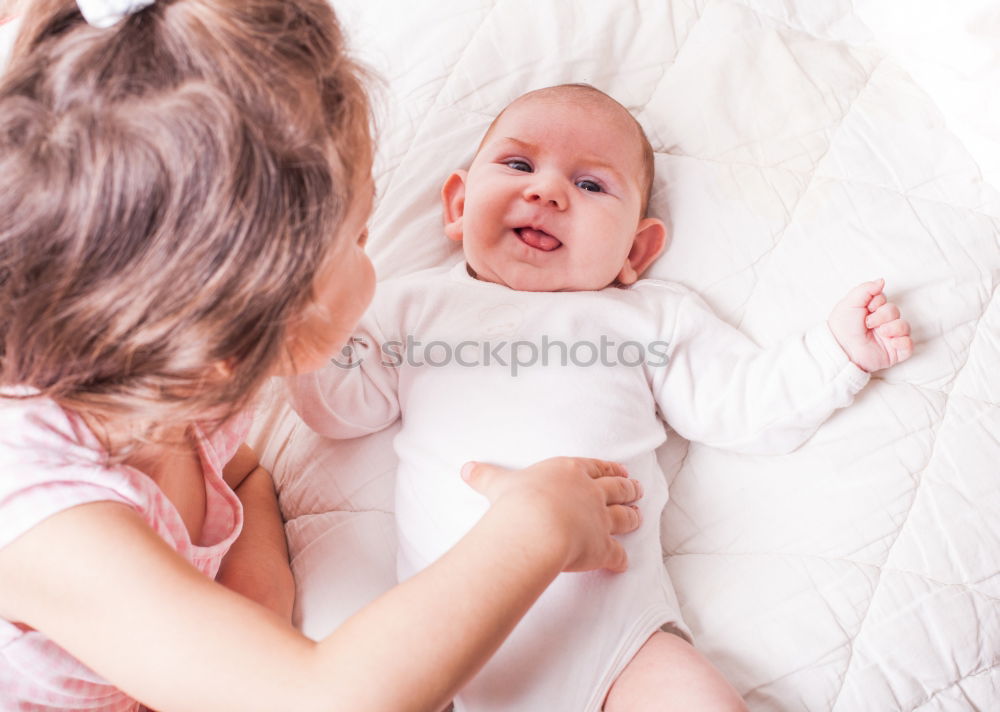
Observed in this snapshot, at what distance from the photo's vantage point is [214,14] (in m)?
0.63

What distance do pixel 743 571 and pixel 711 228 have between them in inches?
17.4

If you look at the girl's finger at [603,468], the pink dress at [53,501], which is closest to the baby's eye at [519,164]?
the girl's finger at [603,468]

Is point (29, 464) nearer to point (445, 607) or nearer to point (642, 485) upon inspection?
point (445, 607)

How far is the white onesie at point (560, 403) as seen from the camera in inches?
35.1

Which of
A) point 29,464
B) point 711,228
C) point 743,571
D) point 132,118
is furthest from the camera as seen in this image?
point 711,228

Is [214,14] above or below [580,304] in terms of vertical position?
above

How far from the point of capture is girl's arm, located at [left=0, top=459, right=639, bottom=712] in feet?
2.10

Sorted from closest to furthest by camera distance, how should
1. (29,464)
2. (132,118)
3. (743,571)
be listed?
1. (132,118)
2. (29,464)
3. (743,571)

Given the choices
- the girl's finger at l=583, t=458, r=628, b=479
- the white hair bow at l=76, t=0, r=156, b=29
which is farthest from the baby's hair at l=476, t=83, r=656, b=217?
the white hair bow at l=76, t=0, r=156, b=29

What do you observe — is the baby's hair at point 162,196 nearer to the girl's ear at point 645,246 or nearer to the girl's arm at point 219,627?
the girl's arm at point 219,627

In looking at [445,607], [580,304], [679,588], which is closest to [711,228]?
[580,304]

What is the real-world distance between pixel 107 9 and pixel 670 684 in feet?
2.42

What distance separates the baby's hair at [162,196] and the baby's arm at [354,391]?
0.36 meters

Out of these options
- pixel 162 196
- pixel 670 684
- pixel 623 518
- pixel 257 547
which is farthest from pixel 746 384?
pixel 162 196
